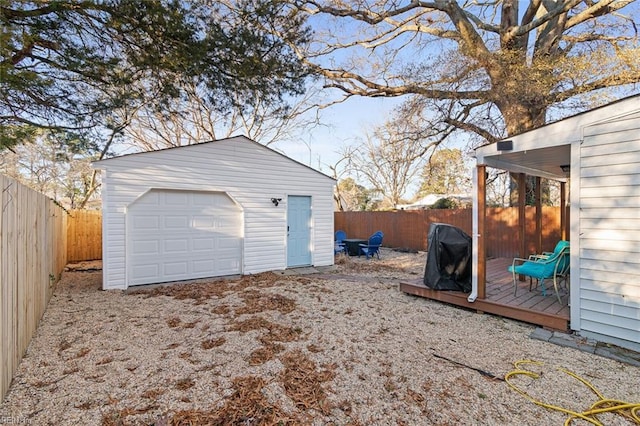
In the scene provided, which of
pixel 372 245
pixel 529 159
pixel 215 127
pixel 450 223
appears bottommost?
pixel 372 245

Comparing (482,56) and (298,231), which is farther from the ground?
(482,56)

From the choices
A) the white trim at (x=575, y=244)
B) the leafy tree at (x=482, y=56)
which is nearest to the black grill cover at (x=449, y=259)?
the white trim at (x=575, y=244)

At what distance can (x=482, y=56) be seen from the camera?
26.3 ft

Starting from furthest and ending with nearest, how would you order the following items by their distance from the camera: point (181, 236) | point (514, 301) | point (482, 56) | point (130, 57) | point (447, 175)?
point (447, 175) < point (482, 56) < point (181, 236) < point (130, 57) < point (514, 301)

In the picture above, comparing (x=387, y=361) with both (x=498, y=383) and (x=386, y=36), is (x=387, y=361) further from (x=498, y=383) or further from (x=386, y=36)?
(x=386, y=36)

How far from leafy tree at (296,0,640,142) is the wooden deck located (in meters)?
4.88

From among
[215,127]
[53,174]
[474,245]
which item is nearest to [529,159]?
[474,245]

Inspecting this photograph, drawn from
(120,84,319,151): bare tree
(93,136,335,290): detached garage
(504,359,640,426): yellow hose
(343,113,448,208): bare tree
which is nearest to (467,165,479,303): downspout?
(504,359,640,426): yellow hose

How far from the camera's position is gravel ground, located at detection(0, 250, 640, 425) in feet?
7.16

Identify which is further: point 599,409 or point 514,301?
point 514,301

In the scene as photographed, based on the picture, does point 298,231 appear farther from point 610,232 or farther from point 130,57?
point 610,232

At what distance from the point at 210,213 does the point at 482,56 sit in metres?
8.06

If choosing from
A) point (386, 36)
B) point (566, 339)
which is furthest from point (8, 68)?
point (386, 36)

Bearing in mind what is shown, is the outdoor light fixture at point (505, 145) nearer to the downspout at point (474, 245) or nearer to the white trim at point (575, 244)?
the downspout at point (474, 245)
